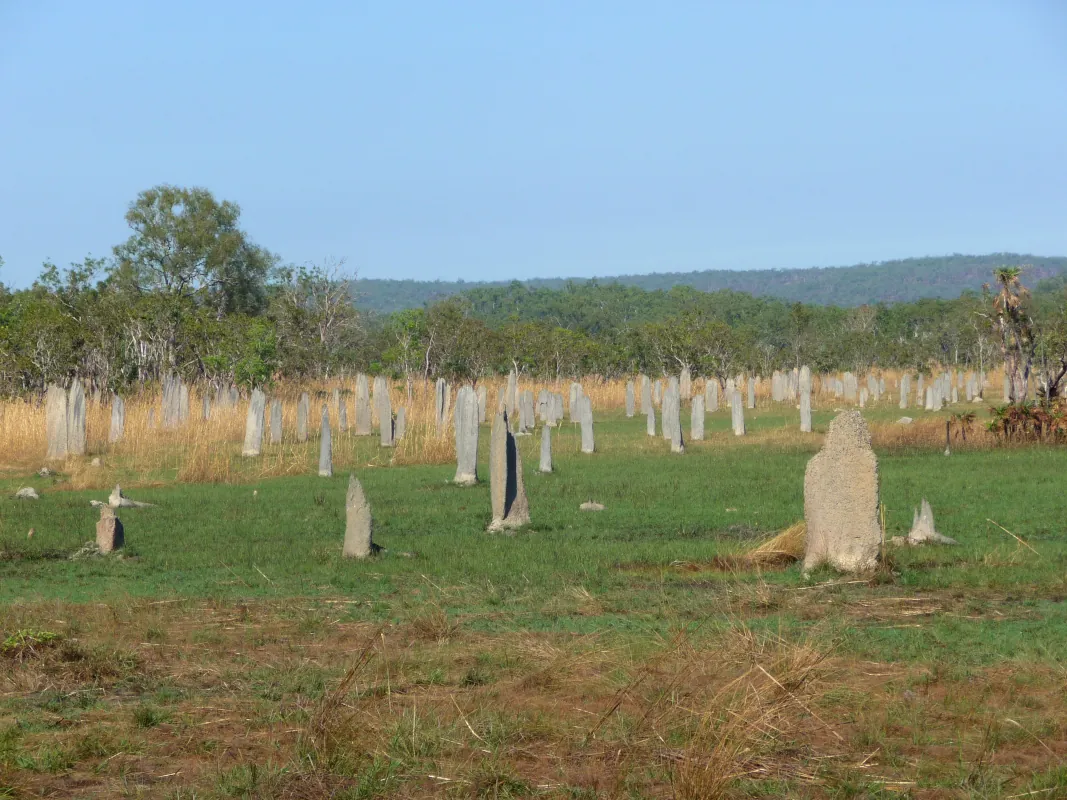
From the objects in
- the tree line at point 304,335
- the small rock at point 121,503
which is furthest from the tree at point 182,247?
the small rock at point 121,503

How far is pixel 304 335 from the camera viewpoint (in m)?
44.0

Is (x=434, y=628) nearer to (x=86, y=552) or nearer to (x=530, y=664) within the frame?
(x=530, y=664)

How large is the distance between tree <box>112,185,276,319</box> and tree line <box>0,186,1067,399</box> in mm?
62

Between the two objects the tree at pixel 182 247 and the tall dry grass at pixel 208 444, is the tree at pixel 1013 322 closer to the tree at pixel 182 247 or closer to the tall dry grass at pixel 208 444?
the tall dry grass at pixel 208 444

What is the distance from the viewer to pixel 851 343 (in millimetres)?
64500

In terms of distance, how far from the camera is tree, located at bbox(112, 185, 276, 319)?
56.1 m

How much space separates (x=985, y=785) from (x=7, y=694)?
5167mm

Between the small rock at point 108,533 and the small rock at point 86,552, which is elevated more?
the small rock at point 108,533

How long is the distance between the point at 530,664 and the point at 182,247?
2048 inches

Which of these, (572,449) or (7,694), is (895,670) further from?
(572,449)

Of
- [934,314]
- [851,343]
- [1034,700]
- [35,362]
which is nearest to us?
[1034,700]

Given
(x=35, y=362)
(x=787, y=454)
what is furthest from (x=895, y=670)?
(x=35, y=362)

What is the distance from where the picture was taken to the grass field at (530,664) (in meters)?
5.82

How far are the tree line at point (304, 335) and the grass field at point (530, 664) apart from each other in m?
20.5
